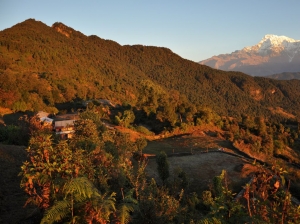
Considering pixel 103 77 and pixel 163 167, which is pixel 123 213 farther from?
pixel 103 77

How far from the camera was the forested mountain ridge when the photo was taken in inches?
2476

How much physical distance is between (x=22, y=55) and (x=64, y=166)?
9146 centimetres

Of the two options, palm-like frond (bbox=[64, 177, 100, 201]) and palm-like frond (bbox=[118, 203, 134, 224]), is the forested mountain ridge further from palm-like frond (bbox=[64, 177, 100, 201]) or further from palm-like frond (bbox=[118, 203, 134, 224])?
palm-like frond (bbox=[118, 203, 134, 224])

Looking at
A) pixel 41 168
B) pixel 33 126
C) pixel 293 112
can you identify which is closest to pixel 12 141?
pixel 33 126

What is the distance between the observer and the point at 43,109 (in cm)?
5219

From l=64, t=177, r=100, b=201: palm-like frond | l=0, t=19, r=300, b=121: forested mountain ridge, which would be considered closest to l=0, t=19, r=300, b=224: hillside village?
l=64, t=177, r=100, b=201: palm-like frond

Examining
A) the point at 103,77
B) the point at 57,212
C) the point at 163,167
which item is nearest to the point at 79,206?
the point at 57,212

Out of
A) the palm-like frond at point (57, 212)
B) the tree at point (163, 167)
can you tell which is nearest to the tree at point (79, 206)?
the palm-like frond at point (57, 212)

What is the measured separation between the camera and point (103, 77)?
11012 cm

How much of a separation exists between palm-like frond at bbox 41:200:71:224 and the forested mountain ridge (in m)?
46.4

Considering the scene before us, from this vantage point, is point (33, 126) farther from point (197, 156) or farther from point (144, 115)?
point (144, 115)

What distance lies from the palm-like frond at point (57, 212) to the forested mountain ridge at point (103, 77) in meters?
46.4

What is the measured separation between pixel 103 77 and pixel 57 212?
106 m

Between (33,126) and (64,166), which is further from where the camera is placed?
(33,126)
